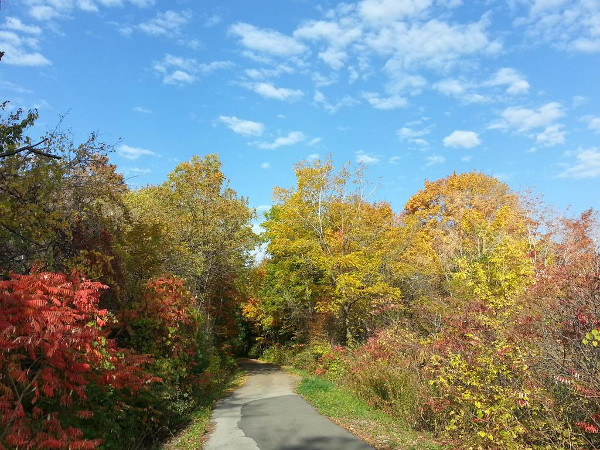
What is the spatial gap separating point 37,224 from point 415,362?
9.18 m

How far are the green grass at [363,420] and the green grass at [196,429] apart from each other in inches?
120

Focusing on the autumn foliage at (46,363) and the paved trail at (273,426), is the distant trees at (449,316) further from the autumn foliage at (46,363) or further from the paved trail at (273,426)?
the autumn foliage at (46,363)

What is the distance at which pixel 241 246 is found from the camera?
72.1ft

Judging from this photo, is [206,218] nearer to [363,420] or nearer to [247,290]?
[247,290]

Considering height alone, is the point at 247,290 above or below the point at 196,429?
above

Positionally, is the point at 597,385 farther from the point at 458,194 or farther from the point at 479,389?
the point at 458,194

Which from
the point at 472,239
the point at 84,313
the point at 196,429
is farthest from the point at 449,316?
the point at 472,239

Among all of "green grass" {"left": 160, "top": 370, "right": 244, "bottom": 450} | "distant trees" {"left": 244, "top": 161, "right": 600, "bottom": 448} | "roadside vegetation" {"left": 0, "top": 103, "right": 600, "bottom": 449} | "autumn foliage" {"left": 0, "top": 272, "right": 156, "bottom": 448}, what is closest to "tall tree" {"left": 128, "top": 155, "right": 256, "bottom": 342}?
"roadside vegetation" {"left": 0, "top": 103, "right": 600, "bottom": 449}

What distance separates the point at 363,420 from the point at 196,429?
158 inches

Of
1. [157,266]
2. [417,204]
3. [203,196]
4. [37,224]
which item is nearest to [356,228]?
[203,196]

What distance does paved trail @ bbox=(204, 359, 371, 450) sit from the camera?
28.7ft

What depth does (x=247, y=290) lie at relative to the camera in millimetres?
25828

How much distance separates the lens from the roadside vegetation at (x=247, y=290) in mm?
6043

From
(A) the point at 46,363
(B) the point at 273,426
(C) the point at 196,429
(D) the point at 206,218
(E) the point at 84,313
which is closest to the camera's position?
(A) the point at 46,363
